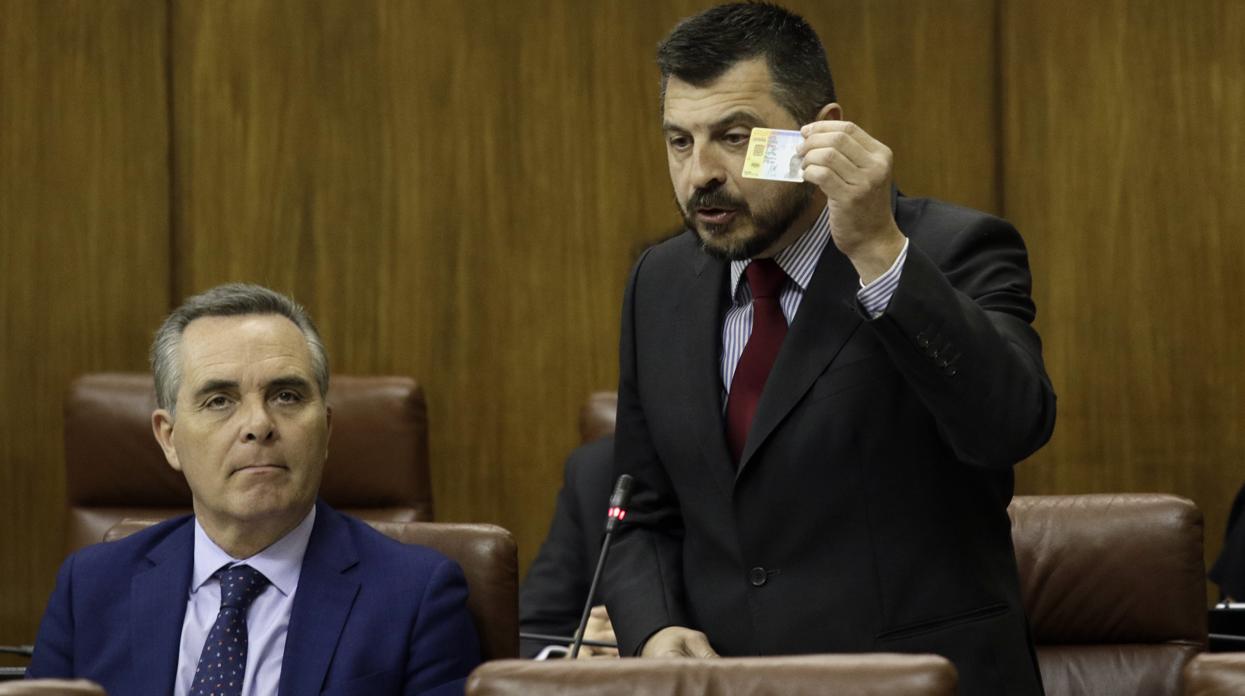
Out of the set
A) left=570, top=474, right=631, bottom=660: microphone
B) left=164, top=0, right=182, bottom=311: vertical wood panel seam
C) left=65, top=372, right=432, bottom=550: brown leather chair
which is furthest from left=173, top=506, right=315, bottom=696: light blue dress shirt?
left=164, top=0, right=182, bottom=311: vertical wood panel seam

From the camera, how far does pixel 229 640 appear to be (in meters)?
2.06

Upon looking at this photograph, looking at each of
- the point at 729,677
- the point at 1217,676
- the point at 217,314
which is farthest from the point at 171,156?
the point at 1217,676

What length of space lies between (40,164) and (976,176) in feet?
8.06

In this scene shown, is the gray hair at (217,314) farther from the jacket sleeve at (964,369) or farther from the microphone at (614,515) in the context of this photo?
the jacket sleeve at (964,369)

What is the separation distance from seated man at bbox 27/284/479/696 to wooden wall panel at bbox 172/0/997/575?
2.03 meters

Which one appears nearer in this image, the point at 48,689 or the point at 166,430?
the point at 48,689

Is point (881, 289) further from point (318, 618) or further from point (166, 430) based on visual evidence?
point (166, 430)

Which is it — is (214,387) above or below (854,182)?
below

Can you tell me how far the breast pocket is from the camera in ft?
5.77

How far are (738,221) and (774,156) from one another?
0.12 m

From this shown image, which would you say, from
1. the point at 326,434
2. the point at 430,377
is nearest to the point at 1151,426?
the point at 430,377

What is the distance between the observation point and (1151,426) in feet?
13.7

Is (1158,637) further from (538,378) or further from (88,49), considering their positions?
(88,49)

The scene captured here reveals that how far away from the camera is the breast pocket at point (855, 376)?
176cm
